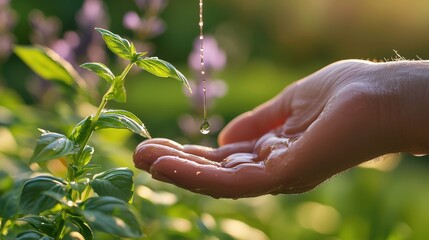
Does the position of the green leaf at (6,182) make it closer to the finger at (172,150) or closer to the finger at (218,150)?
the finger at (172,150)

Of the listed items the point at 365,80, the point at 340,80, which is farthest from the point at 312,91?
the point at 365,80

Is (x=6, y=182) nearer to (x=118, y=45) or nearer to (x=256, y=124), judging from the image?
(x=118, y=45)

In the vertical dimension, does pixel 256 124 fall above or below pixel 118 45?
below

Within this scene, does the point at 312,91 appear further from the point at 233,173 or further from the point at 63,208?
the point at 63,208

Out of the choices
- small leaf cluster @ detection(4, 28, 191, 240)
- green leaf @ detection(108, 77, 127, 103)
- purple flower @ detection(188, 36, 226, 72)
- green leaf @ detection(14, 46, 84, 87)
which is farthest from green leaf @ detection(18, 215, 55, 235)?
purple flower @ detection(188, 36, 226, 72)

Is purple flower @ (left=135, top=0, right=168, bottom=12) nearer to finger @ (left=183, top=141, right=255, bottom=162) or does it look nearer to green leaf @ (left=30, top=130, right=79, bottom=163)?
finger @ (left=183, top=141, right=255, bottom=162)

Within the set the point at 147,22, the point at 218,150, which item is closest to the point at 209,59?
the point at 147,22
